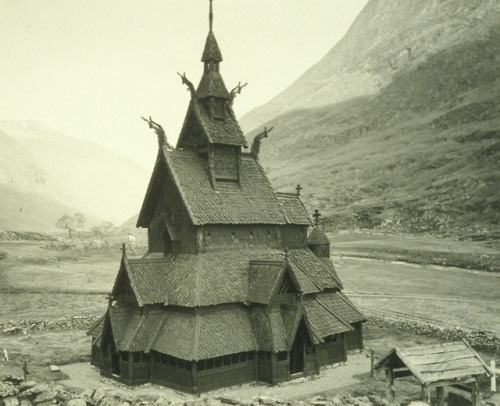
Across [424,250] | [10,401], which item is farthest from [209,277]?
[424,250]

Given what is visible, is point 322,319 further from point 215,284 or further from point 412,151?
point 412,151

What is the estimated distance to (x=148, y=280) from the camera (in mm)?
29422

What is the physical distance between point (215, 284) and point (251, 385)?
5.46 metres

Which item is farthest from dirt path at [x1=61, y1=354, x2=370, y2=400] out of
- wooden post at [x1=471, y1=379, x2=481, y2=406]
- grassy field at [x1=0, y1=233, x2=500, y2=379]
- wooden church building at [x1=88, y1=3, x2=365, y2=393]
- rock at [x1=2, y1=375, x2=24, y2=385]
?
wooden post at [x1=471, y1=379, x2=481, y2=406]

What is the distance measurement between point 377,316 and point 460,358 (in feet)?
78.1

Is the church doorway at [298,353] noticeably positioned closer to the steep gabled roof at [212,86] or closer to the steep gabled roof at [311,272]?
the steep gabled roof at [311,272]

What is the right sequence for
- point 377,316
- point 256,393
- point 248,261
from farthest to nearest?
point 377,316 → point 248,261 → point 256,393

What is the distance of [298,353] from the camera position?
30328mm

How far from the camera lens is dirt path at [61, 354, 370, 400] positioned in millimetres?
26750

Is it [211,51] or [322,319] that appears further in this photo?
[211,51]

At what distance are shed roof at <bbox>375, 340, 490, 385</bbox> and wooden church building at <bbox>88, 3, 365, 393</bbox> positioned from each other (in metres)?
8.40

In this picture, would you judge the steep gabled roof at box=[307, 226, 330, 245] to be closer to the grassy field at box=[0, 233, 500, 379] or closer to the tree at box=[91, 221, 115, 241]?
the grassy field at box=[0, 233, 500, 379]

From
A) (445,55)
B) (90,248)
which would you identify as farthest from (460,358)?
(445,55)

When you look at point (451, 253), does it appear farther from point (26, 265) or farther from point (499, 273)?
point (26, 265)
